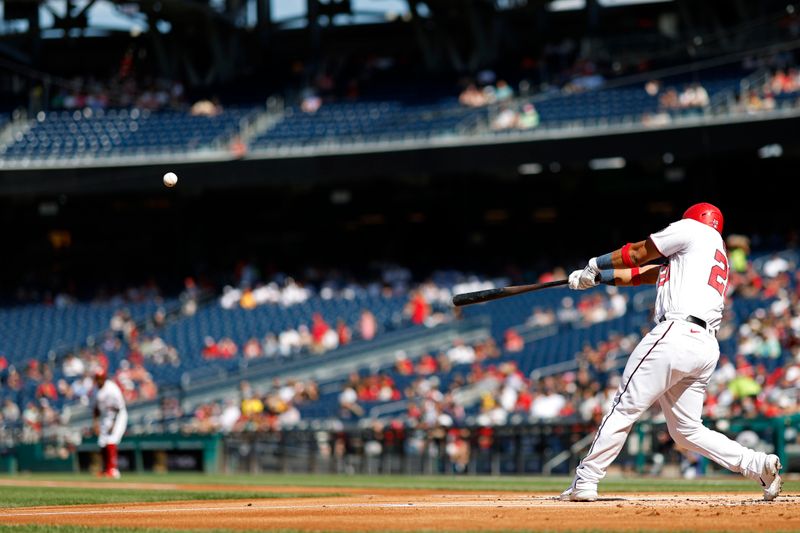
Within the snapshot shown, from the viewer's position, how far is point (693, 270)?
7492 mm

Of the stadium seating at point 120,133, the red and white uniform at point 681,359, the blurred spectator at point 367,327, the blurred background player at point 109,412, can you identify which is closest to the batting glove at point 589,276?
the red and white uniform at point 681,359

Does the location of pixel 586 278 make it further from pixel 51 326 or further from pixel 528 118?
pixel 51 326

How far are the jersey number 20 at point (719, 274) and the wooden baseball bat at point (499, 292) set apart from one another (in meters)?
0.91

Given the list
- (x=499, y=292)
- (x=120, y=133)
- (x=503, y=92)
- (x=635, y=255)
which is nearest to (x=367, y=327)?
(x=503, y=92)

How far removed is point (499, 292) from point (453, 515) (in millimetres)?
1693

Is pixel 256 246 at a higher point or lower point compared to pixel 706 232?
higher

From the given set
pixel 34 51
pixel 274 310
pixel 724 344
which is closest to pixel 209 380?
pixel 274 310

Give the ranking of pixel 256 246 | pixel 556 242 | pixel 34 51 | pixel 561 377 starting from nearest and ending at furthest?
pixel 561 377 → pixel 556 242 → pixel 256 246 → pixel 34 51

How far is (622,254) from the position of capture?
7.55m

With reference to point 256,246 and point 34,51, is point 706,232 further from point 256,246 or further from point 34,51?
point 34,51

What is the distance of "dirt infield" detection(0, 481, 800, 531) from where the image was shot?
6.27 meters

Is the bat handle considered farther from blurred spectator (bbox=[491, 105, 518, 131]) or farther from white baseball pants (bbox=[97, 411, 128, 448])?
blurred spectator (bbox=[491, 105, 518, 131])

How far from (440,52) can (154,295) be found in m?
9.53

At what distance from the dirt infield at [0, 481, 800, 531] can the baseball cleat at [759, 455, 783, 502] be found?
0.09m
